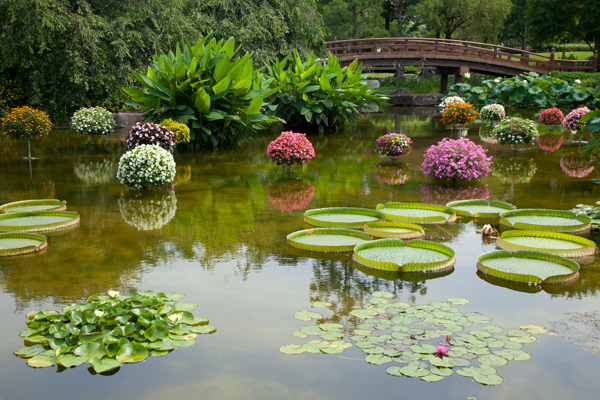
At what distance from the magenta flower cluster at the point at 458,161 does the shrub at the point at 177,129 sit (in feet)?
17.6

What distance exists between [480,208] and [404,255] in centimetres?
225

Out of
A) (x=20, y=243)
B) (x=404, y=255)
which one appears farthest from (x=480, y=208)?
(x=20, y=243)

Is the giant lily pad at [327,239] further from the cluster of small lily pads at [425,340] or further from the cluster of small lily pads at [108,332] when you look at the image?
the cluster of small lily pads at [108,332]

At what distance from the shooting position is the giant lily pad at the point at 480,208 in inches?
265

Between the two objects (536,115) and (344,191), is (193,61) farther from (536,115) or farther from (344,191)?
(536,115)

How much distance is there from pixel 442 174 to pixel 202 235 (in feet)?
13.7

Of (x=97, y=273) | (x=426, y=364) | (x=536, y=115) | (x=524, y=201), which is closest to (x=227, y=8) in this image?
(x=536, y=115)

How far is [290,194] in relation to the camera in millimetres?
8125

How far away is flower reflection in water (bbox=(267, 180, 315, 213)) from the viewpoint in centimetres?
744

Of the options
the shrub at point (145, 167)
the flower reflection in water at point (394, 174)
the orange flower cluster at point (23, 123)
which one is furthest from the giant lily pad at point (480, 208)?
the orange flower cluster at point (23, 123)

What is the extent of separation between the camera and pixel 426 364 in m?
3.38

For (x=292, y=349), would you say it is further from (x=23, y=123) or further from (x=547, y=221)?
(x=23, y=123)

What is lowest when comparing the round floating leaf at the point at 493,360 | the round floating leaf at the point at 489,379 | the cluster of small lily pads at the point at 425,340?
the round floating leaf at the point at 489,379

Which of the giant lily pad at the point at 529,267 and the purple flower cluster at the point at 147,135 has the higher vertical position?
the purple flower cluster at the point at 147,135
